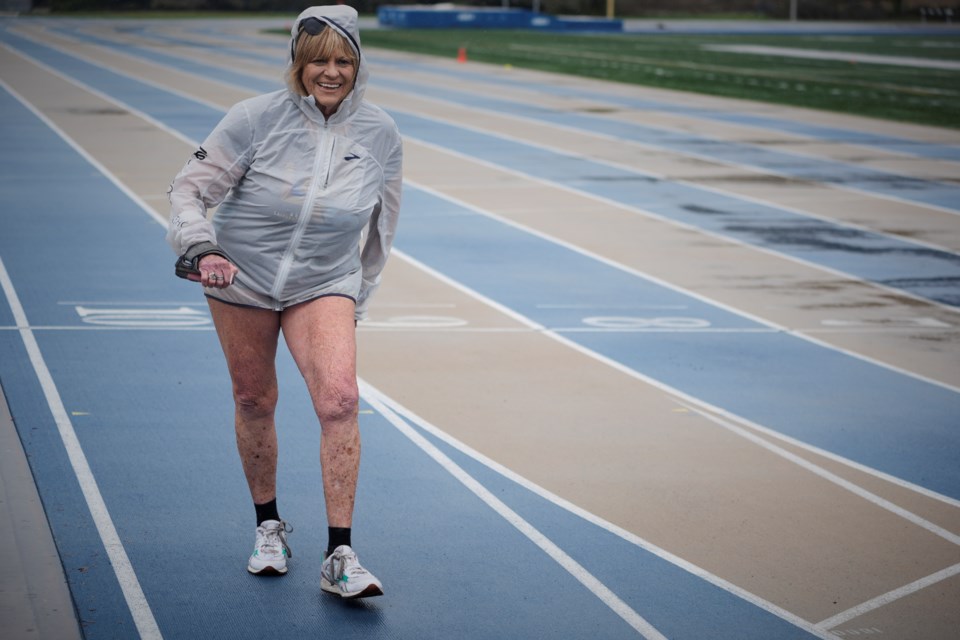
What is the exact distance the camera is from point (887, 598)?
209 inches

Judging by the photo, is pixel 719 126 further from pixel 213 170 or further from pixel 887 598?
pixel 213 170

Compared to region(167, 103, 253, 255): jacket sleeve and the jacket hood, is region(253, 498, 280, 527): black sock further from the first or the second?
the jacket hood

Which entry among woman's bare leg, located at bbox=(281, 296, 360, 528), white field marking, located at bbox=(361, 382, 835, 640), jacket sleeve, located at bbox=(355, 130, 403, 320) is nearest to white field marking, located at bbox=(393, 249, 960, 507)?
white field marking, located at bbox=(361, 382, 835, 640)

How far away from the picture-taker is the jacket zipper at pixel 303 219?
495cm

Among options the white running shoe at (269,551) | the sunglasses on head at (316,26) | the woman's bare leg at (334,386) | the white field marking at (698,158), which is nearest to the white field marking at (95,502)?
the white running shoe at (269,551)

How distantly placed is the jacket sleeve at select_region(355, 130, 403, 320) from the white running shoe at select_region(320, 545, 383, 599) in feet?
2.84

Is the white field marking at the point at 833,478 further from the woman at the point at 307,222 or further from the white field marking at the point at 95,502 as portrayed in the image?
the white field marking at the point at 95,502

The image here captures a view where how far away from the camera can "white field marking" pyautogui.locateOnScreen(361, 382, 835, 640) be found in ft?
16.9

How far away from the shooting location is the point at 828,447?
24.0 feet

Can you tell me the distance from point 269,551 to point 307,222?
4.05 ft

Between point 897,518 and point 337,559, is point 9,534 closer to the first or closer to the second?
point 337,559

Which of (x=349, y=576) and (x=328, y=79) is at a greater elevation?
(x=328, y=79)

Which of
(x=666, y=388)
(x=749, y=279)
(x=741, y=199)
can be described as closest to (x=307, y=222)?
(x=666, y=388)

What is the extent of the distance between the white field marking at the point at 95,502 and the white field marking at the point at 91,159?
5.05 m
